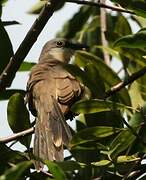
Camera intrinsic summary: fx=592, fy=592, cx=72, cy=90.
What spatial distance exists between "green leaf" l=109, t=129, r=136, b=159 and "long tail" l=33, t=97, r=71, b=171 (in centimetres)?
56

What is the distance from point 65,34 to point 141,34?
6.92ft

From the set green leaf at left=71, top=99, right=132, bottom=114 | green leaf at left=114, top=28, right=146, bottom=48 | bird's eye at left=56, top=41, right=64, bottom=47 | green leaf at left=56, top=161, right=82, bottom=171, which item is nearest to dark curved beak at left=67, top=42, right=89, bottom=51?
bird's eye at left=56, top=41, right=64, bottom=47

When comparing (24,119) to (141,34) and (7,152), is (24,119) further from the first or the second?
(141,34)

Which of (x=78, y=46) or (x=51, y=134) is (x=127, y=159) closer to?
(x=51, y=134)

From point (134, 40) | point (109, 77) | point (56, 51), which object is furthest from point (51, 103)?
point (56, 51)

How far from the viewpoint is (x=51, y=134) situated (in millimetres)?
3439

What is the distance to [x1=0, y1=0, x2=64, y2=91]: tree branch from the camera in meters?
2.46

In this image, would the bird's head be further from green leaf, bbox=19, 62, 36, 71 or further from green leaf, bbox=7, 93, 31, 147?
green leaf, bbox=7, 93, 31, 147

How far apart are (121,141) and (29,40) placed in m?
0.63

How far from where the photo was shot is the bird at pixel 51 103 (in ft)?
10.1

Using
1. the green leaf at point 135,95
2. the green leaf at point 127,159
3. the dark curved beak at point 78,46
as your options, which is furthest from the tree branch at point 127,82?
the dark curved beak at point 78,46

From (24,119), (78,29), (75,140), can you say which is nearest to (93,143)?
(75,140)

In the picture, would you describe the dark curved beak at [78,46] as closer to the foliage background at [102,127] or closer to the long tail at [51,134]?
the long tail at [51,134]

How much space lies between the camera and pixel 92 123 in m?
2.72
